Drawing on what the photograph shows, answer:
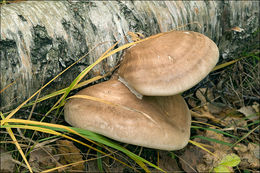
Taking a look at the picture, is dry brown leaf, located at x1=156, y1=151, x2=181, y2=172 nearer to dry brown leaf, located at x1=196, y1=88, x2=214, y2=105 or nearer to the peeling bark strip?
dry brown leaf, located at x1=196, y1=88, x2=214, y2=105

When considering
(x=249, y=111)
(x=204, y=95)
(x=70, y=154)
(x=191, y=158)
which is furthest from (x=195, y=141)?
Result: (x=70, y=154)

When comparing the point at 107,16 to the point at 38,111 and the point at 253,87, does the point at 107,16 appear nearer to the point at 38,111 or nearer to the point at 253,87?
the point at 38,111

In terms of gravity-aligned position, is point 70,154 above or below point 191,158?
above

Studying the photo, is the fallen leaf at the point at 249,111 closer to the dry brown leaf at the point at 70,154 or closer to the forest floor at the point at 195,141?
the forest floor at the point at 195,141

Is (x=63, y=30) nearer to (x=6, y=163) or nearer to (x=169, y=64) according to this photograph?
(x=169, y=64)

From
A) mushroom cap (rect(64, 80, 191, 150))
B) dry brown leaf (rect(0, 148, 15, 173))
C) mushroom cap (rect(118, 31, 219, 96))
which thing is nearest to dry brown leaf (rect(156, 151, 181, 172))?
mushroom cap (rect(64, 80, 191, 150))

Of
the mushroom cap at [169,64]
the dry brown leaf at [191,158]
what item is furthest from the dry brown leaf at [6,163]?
the dry brown leaf at [191,158]

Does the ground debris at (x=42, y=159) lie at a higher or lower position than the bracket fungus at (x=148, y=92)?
lower
